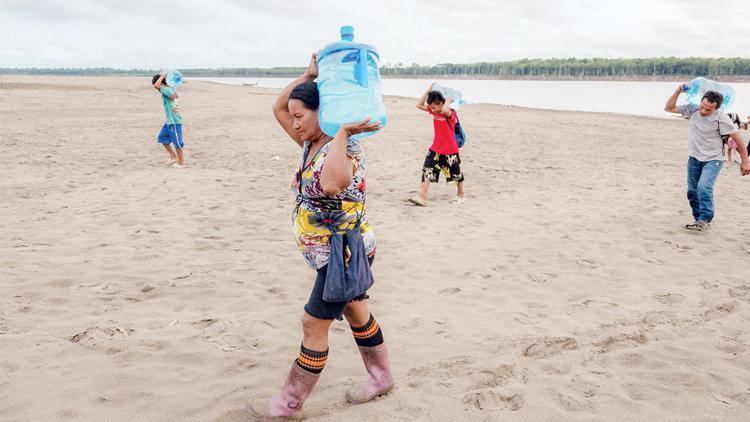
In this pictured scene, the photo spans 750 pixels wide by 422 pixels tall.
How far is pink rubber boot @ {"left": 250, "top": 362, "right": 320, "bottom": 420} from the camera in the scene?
8.85 ft

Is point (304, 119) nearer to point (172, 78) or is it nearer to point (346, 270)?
point (346, 270)

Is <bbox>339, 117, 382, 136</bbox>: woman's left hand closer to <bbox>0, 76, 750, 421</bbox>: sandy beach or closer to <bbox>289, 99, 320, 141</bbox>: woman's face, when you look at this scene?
<bbox>289, 99, 320, 141</bbox>: woman's face

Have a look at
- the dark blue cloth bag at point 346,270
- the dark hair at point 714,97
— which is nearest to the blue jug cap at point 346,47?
the dark blue cloth bag at point 346,270

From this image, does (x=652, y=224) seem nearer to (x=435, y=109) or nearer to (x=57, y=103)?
(x=435, y=109)

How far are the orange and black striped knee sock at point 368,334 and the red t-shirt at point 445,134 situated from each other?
5366mm

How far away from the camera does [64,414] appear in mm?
2752

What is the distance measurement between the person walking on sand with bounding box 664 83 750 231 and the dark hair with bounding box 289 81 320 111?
559cm

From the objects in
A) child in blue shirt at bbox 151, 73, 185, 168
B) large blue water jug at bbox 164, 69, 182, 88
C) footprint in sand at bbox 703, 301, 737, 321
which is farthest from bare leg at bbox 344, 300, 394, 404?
large blue water jug at bbox 164, 69, 182, 88

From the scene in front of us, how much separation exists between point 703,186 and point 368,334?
224 inches

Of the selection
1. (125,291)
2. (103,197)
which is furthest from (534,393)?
(103,197)

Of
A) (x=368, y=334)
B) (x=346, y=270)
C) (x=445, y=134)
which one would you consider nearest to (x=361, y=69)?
(x=346, y=270)

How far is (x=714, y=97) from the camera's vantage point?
6309 millimetres

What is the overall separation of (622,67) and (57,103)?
102 m

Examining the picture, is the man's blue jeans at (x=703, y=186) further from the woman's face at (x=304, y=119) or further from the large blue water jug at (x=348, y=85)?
the woman's face at (x=304, y=119)
